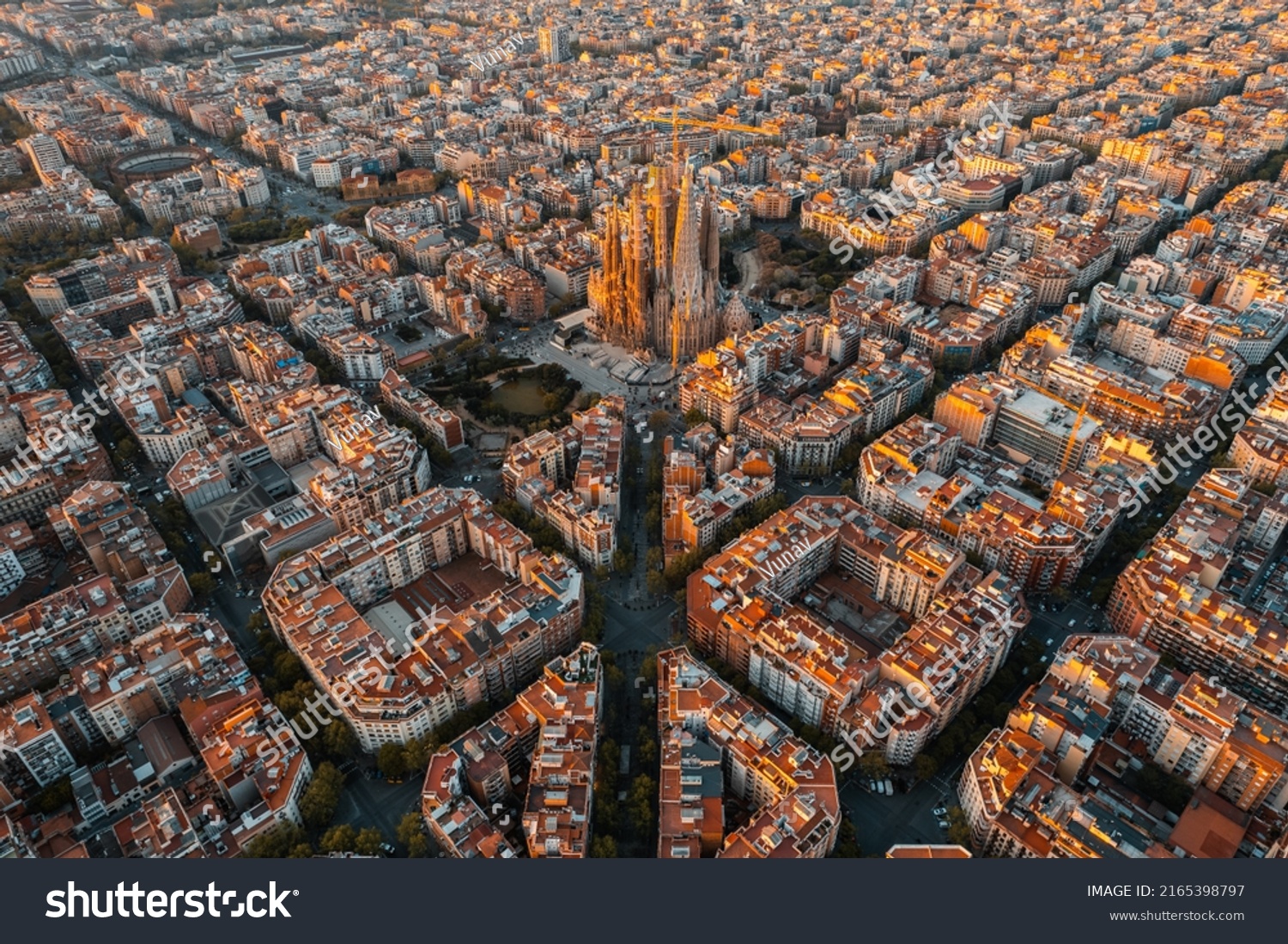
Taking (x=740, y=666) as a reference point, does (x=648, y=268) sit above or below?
above

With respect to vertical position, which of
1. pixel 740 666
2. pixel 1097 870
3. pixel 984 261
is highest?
pixel 1097 870

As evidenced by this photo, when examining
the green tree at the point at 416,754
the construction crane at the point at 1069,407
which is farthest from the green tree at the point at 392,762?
the construction crane at the point at 1069,407

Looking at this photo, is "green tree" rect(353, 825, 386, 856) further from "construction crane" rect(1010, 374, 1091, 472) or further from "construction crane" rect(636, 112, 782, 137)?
"construction crane" rect(636, 112, 782, 137)

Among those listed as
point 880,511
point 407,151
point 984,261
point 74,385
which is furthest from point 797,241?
point 74,385

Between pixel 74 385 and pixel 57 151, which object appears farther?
pixel 57 151

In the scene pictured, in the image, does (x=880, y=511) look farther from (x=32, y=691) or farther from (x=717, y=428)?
(x=32, y=691)

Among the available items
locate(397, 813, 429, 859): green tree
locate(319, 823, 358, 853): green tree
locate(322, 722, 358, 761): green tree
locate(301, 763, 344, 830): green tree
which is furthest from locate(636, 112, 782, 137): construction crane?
locate(319, 823, 358, 853): green tree
